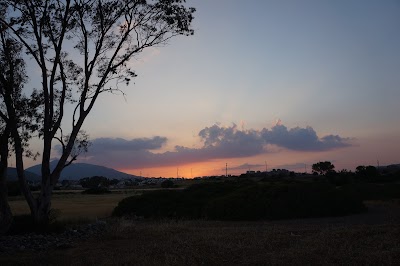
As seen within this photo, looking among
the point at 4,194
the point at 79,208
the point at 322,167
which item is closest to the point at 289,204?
the point at 4,194

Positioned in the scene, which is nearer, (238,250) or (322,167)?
(238,250)

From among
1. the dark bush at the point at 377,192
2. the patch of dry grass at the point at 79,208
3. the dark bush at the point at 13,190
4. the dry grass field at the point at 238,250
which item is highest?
the dark bush at the point at 13,190

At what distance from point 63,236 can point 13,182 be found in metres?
69.1

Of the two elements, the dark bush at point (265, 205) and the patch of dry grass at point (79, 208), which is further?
the patch of dry grass at point (79, 208)

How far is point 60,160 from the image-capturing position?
64.6 feet

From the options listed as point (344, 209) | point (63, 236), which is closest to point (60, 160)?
point (63, 236)

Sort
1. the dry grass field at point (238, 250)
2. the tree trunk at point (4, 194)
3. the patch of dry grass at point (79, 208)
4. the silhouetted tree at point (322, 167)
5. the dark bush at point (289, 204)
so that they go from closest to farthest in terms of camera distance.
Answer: the dry grass field at point (238, 250) < the tree trunk at point (4, 194) < the dark bush at point (289, 204) < the patch of dry grass at point (79, 208) < the silhouetted tree at point (322, 167)

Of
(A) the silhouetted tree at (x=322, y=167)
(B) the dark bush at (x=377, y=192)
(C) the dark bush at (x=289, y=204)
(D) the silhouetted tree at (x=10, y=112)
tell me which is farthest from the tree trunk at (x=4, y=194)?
(A) the silhouetted tree at (x=322, y=167)

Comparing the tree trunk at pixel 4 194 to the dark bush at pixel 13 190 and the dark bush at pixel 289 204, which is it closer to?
the dark bush at pixel 289 204

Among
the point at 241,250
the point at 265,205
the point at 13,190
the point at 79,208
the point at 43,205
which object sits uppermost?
the point at 13,190

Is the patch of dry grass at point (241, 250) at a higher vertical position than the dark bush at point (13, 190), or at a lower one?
lower

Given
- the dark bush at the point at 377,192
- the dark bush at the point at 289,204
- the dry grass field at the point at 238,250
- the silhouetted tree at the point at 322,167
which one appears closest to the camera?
the dry grass field at the point at 238,250

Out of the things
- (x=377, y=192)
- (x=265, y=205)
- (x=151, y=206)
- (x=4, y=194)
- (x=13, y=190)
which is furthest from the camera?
(x=13, y=190)

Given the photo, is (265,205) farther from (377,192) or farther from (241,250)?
(377,192)
